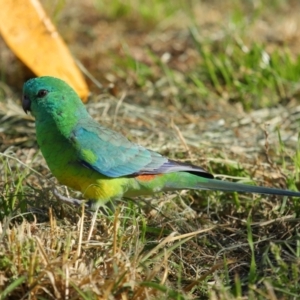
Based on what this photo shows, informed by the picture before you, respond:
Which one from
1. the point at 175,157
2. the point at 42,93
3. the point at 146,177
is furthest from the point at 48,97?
the point at 175,157

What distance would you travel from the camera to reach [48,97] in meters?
3.47

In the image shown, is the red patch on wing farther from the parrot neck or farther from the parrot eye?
the parrot eye

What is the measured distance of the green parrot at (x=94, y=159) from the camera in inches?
130

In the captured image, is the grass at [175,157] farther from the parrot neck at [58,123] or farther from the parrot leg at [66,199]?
the parrot neck at [58,123]

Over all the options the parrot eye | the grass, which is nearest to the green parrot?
the parrot eye

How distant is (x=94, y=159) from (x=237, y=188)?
691 millimetres

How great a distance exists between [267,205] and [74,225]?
104 centimetres

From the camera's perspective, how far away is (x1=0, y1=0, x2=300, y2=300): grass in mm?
2748

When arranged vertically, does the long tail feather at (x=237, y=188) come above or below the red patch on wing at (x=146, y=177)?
below

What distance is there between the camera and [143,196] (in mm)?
3738

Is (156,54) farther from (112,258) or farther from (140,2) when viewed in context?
(112,258)

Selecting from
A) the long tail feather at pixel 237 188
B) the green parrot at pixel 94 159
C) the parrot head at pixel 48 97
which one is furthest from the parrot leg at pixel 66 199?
the long tail feather at pixel 237 188

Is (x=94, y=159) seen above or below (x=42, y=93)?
below

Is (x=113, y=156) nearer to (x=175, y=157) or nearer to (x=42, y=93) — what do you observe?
(x=42, y=93)
